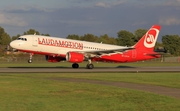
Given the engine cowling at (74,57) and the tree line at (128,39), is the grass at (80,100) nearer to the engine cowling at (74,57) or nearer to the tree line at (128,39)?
the engine cowling at (74,57)

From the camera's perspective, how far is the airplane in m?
48.5

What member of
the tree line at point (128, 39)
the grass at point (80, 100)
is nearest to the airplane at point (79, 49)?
the grass at point (80, 100)

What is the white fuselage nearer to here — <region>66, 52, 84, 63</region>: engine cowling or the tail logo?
<region>66, 52, 84, 63</region>: engine cowling

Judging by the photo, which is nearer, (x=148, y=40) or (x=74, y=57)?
(x=74, y=57)

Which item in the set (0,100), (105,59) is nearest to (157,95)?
(0,100)

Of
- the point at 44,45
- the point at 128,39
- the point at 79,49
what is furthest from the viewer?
the point at 128,39

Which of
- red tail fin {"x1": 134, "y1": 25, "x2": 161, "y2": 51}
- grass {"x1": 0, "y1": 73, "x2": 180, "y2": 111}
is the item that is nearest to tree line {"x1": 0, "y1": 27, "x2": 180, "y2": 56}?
red tail fin {"x1": 134, "y1": 25, "x2": 161, "y2": 51}

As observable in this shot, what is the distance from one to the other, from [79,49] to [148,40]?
1105 cm

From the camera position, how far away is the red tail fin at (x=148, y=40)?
55753 millimetres

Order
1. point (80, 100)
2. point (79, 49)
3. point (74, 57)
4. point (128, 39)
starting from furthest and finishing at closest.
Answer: point (128, 39) → point (79, 49) → point (74, 57) → point (80, 100)

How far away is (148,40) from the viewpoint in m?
56.1

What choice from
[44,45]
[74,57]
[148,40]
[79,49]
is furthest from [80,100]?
[148,40]

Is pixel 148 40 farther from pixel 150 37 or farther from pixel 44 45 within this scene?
pixel 44 45

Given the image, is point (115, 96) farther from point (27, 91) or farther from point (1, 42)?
point (1, 42)
